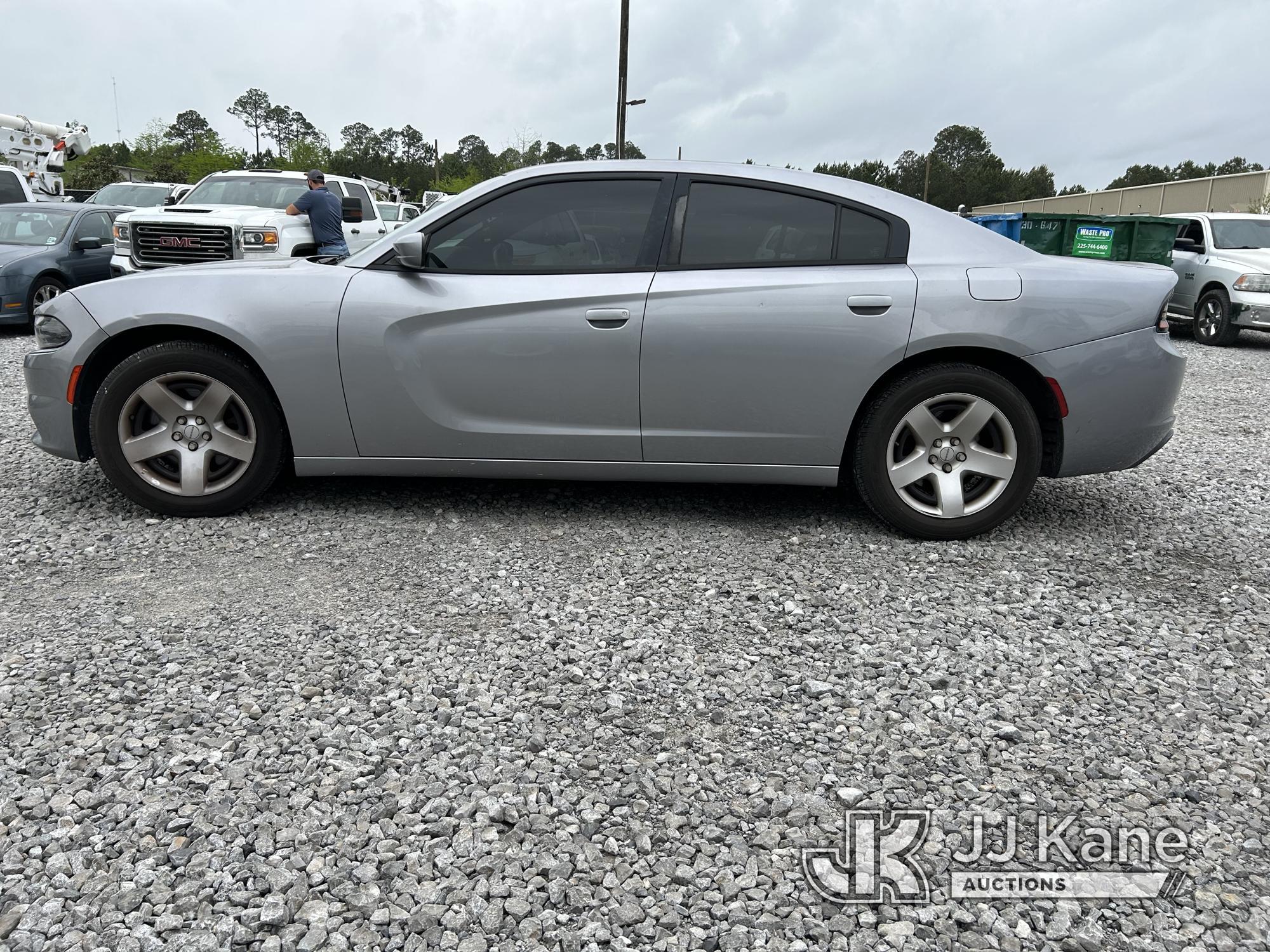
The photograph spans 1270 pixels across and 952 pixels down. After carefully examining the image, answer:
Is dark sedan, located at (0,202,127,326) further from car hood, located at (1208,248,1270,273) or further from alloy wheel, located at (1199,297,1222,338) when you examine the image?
car hood, located at (1208,248,1270,273)

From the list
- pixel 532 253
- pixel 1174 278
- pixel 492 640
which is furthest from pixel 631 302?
pixel 1174 278

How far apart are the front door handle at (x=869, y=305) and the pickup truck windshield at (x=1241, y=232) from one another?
1136 centimetres

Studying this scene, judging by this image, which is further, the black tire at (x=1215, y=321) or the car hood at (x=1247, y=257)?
the black tire at (x=1215, y=321)

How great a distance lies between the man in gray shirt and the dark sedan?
2.43 m

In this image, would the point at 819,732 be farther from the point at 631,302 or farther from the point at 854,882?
the point at 631,302

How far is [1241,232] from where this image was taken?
12.8 m

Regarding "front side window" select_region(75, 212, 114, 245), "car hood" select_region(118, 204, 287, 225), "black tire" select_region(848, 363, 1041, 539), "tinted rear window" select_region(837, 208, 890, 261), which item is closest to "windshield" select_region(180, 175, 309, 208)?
"car hood" select_region(118, 204, 287, 225)

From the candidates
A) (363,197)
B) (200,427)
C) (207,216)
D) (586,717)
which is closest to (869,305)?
(586,717)

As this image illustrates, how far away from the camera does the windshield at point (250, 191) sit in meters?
11.6

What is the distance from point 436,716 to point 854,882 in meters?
1.21

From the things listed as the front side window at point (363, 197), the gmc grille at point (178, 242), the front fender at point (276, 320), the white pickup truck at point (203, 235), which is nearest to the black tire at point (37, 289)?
the white pickup truck at point (203, 235)

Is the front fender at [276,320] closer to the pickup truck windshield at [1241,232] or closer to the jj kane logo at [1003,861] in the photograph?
the jj kane logo at [1003,861]

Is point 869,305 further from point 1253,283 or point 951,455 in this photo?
point 1253,283

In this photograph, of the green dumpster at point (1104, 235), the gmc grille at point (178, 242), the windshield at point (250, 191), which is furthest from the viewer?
the green dumpster at point (1104, 235)
